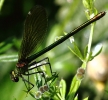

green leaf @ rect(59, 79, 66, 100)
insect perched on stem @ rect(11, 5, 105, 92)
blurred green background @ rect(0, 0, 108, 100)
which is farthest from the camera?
blurred green background @ rect(0, 0, 108, 100)

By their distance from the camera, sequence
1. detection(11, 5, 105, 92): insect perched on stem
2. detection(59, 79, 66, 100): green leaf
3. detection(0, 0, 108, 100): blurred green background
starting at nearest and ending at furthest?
detection(59, 79, 66, 100): green leaf < detection(11, 5, 105, 92): insect perched on stem < detection(0, 0, 108, 100): blurred green background

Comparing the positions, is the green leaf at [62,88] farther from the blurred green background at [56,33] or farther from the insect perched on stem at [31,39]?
the blurred green background at [56,33]

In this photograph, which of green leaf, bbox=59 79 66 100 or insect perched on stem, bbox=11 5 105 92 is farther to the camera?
insect perched on stem, bbox=11 5 105 92

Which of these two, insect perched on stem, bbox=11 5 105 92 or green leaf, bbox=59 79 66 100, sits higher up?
insect perched on stem, bbox=11 5 105 92

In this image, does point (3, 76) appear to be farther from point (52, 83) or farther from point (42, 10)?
point (52, 83)

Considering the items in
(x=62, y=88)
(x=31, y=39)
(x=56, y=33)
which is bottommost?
(x=62, y=88)

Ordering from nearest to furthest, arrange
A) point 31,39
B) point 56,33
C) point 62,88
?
point 62,88 < point 31,39 < point 56,33

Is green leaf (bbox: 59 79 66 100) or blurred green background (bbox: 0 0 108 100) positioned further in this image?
blurred green background (bbox: 0 0 108 100)

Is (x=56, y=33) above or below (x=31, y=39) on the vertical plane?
above

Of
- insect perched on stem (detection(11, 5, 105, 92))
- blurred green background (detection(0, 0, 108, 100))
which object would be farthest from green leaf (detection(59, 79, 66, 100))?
blurred green background (detection(0, 0, 108, 100))

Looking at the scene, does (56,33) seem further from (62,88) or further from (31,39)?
(62,88)

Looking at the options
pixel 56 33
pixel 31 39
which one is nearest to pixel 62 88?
pixel 31 39

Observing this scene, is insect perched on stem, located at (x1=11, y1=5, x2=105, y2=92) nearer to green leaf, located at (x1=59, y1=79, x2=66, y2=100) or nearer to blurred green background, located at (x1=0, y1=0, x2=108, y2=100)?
green leaf, located at (x1=59, y1=79, x2=66, y2=100)
